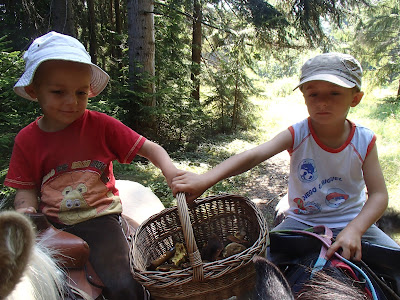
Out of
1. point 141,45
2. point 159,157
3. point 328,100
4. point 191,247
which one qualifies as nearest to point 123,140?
point 159,157

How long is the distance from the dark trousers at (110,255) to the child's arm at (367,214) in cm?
100

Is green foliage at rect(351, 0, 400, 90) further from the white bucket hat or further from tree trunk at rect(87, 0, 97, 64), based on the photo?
the white bucket hat

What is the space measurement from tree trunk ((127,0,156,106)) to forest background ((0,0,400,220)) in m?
0.02

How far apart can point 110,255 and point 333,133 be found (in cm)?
151

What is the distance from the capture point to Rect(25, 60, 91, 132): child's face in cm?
169

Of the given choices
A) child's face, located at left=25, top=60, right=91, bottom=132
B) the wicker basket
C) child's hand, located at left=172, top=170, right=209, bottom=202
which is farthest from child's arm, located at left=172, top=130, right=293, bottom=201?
child's face, located at left=25, top=60, right=91, bottom=132

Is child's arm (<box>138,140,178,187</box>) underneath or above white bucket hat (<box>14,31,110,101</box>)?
underneath

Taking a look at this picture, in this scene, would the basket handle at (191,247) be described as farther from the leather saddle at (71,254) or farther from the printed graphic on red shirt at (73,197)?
the printed graphic on red shirt at (73,197)

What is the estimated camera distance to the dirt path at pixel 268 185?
421cm

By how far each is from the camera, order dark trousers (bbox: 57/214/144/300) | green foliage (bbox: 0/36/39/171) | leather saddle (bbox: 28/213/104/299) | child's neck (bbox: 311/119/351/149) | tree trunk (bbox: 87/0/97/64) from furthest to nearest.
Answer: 1. tree trunk (bbox: 87/0/97/64)
2. green foliage (bbox: 0/36/39/171)
3. child's neck (bbox: 311/119/351/149)
4. dark trousers (bbox: 57/214/144/300)
5. leather saddle (bbox: 28/213/104/299)

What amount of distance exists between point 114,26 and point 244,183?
639 centimetres

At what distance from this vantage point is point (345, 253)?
1.42 meters

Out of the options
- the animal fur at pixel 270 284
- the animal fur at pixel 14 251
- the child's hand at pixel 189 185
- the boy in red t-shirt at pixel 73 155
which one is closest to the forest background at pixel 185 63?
the boy in red t-shirt at pixel 73 155

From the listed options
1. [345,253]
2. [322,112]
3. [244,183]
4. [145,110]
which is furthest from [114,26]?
[345,253]
